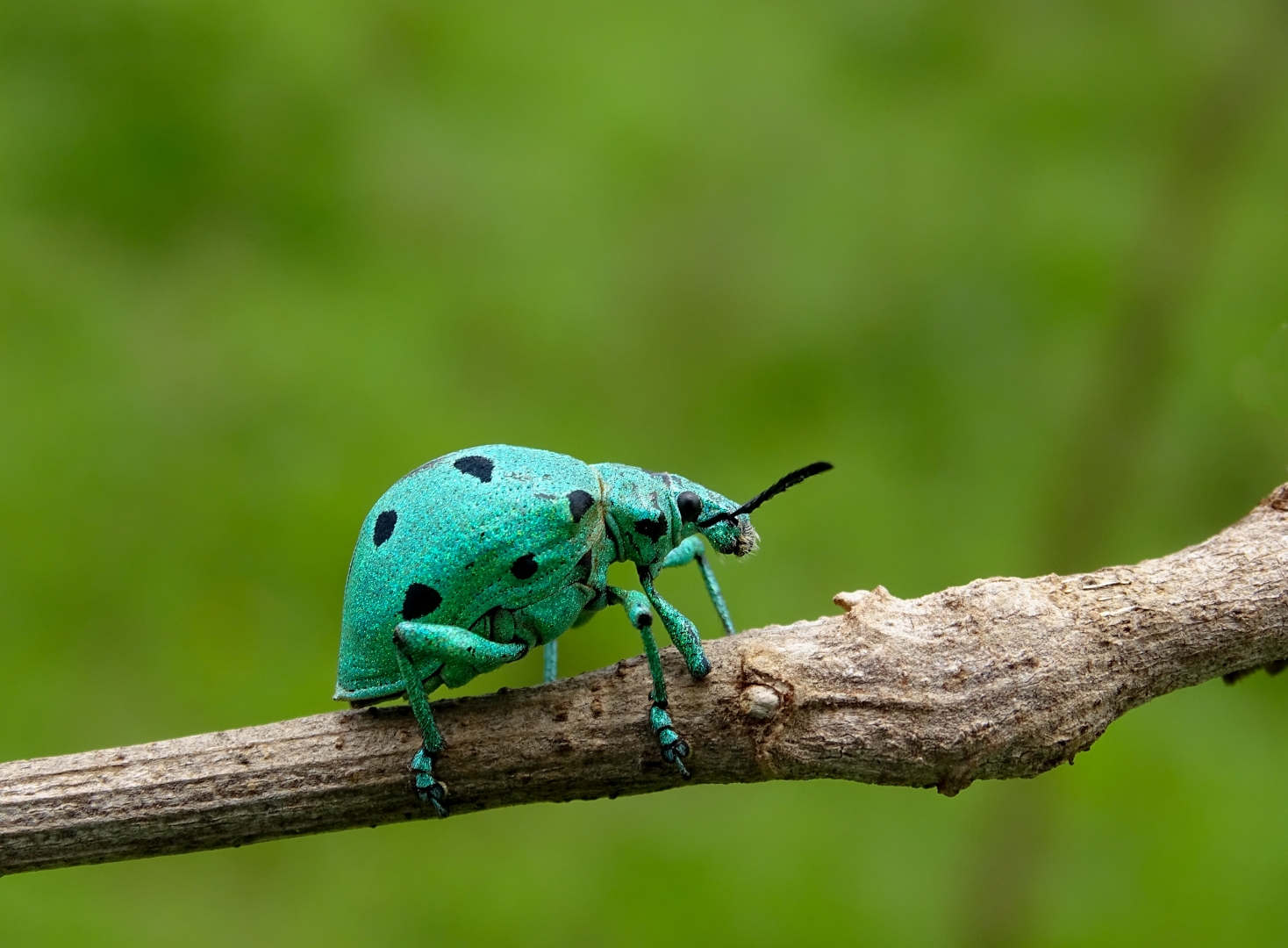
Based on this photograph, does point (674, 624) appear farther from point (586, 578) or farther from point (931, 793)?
point (931, 793)

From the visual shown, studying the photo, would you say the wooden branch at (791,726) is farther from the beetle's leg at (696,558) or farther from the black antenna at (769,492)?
the beetle's leg at (696,558)

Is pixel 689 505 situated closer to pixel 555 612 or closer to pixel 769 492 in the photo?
pixel 769 492

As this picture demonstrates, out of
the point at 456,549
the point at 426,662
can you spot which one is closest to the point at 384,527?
the point at 456,549

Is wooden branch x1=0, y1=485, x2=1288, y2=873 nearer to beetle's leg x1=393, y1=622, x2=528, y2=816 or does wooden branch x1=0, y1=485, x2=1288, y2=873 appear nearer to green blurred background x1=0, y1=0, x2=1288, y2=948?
beetle's leg x1=393, y1=622, x2=528, y2=816

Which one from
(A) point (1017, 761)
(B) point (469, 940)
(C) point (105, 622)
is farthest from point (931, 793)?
(C) point (105, 622)

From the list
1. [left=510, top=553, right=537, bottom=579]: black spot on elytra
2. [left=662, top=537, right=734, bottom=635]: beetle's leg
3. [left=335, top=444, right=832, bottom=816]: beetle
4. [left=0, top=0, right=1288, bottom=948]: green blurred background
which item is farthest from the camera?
[left=0, top=0, right=1288, bottom=948]: green blurred background

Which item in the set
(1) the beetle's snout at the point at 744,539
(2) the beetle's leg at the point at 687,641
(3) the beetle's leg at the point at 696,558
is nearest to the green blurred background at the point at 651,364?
(3) the beetle's leg at the point at 696,558

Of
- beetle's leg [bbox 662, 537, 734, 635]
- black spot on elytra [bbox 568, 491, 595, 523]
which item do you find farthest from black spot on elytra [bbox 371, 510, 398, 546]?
beetle's leg [bbox 662, 537, 734, 635]
